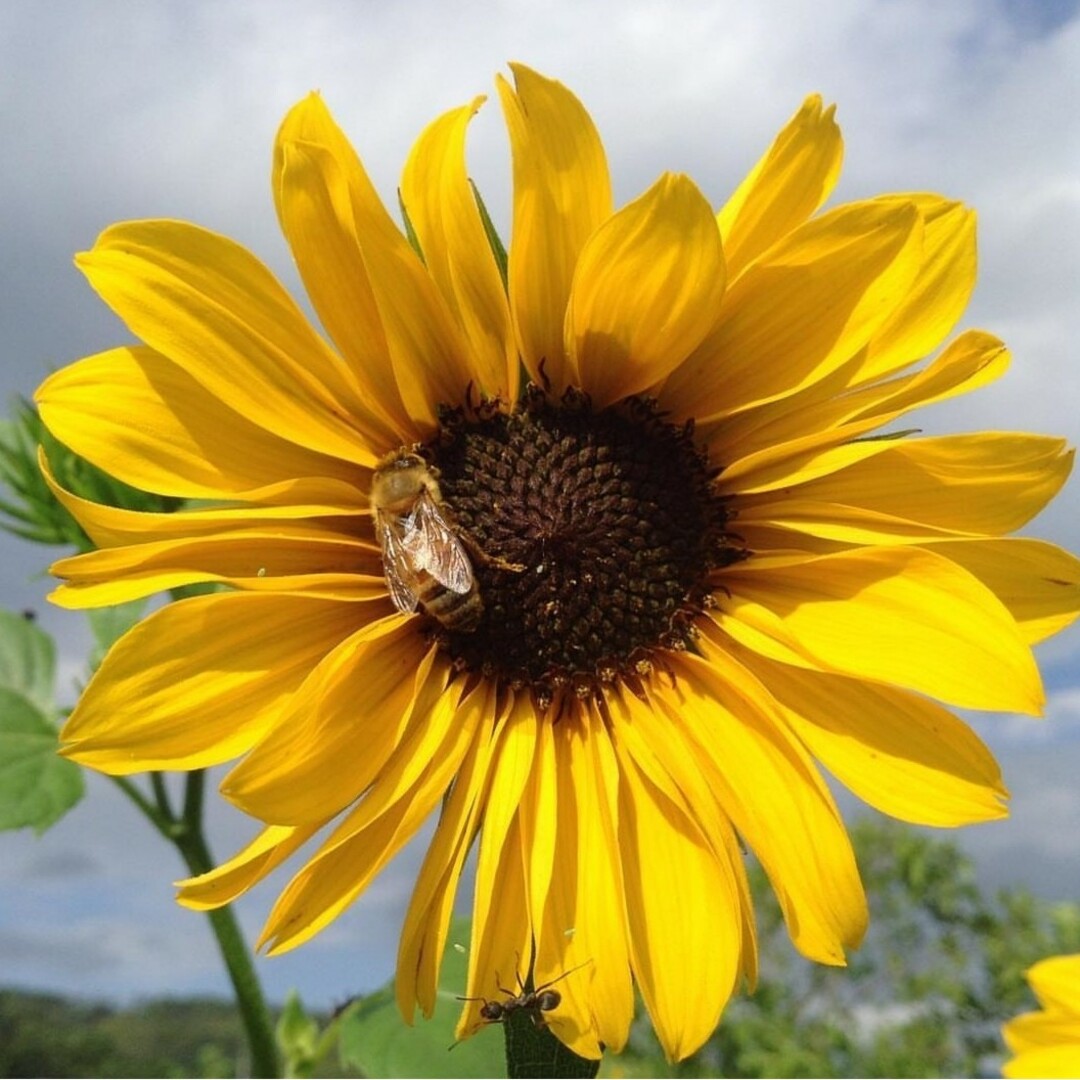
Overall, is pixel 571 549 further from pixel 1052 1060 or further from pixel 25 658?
pixel 25 658

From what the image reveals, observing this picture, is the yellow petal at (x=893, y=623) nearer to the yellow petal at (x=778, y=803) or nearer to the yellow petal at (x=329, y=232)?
the yellow petal at (x=778, y=803)

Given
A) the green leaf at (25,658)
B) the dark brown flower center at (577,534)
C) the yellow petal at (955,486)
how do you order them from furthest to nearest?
the green leaf at (25,658)
the dark brown flower center at (577,534)
the yellow petal at (955,486)

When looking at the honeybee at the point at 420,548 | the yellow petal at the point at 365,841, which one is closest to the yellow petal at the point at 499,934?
the yellow petal at the point at 365,841

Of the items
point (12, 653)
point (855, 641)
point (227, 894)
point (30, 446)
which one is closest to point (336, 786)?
point (227, 894)

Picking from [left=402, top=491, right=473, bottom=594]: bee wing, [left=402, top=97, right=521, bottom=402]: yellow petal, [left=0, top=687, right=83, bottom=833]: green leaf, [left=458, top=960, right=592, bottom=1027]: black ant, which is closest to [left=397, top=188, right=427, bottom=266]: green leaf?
[left=402, top=97, right=521, bottom=402]: yellow petal

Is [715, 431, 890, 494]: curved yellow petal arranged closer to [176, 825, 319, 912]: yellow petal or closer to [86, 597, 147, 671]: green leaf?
[176, 825, 319, 912]: yellow petal

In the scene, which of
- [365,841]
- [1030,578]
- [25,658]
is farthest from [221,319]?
[25,658]
